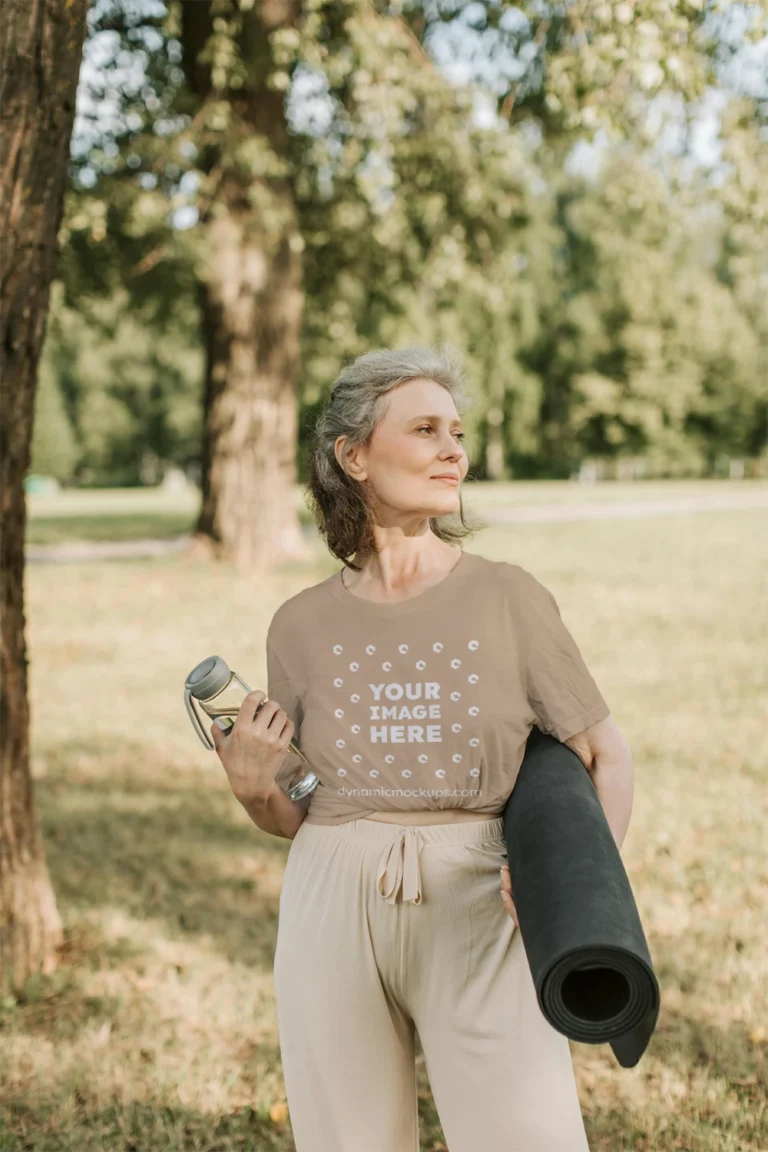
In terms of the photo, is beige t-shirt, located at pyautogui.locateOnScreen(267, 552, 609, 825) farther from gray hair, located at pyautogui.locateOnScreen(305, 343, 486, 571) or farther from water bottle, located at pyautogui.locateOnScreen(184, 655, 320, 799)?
gray hair, located at pyautogui.locateOnScreen(305, 343, 486, 571)

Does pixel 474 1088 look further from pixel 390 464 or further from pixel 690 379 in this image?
pixel 690 379

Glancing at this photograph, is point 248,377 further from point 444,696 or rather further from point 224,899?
point 444,696

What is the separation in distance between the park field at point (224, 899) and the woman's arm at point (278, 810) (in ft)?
0.90

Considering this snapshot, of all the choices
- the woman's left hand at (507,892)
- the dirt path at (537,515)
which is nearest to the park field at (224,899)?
the woman's left hand at (507,892)

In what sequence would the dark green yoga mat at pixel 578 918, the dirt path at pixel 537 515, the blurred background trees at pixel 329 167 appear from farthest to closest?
the dirt path at pixel 537 515 < the blurred background trees at pixel 329 167 < the dark green yoga mat at pixel 578 918

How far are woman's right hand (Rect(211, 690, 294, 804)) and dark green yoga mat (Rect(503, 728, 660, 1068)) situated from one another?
439 millimetres

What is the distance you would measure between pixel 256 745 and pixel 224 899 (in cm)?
334

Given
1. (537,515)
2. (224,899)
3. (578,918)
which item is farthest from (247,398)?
(537,515)

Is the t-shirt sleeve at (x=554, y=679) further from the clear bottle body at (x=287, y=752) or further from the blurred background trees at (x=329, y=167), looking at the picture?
the blurred background trees at (x=329, y=167)

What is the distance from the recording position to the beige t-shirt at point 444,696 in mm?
2121

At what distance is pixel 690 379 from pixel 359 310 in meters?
33.9

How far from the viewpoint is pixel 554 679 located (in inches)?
84.2

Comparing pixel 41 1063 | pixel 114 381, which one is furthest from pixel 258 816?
pixel 114 381

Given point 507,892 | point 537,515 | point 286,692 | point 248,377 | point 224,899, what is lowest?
point 224,899
